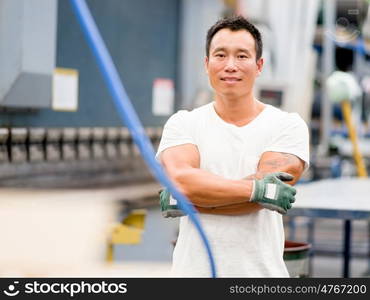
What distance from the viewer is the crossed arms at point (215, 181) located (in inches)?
69.5

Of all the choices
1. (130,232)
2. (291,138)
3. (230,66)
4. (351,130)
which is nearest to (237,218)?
Answer: (291,138)

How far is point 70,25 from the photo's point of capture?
5.48 m

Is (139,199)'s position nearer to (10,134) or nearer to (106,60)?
(10,134)

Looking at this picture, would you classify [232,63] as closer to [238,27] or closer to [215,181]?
[238,27]

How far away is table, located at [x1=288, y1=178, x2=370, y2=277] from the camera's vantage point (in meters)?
3.47

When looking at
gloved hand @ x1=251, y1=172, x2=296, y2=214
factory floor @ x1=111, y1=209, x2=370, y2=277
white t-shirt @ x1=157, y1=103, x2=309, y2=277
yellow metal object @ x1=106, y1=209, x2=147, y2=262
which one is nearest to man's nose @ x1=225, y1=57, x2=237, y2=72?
white t-shirt @ x1=157, y1=103, x2=309, y2=277

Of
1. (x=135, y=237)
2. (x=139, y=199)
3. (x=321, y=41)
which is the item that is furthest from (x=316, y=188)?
(x=321, y=41)

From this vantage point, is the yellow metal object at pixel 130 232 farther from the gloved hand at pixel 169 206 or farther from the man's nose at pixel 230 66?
the man's nose at pixel 230 66

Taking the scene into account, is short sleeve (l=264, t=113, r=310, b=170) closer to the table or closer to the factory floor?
the table

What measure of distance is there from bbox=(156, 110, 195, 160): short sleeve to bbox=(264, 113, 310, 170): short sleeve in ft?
0.61

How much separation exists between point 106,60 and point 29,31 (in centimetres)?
285

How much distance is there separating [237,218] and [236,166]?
4.6 inches

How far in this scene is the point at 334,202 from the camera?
376 centimetres

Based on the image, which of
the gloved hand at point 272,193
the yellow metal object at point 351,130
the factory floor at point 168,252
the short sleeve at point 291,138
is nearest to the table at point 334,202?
the yellow metal object at point 351,130
